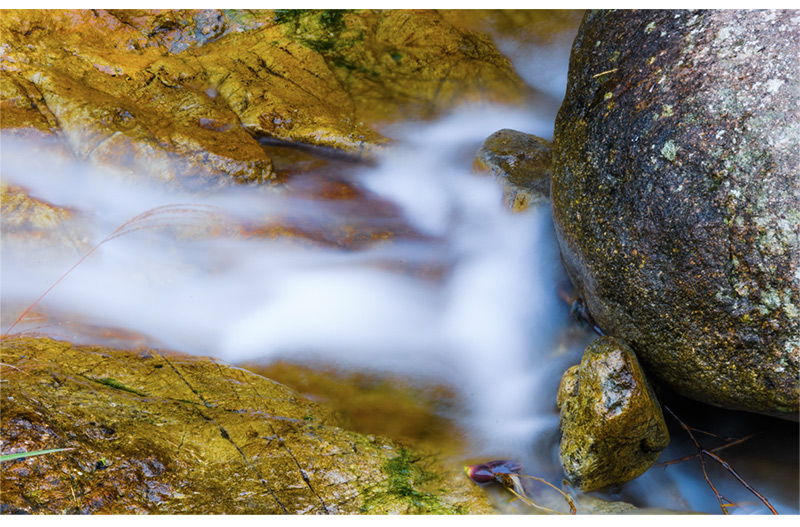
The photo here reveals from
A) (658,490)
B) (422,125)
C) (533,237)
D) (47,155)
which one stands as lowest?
(658,490)

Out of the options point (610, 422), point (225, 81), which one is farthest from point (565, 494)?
point (225, 81)

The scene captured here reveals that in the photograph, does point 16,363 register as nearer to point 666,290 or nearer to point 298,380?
point 298,380

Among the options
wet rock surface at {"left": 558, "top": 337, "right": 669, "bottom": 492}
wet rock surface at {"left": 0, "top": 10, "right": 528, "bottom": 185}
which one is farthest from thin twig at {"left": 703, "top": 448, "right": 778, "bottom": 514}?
wet rock surface at {"left": 0, "top": 10, "right": 528, "bottom": 185}

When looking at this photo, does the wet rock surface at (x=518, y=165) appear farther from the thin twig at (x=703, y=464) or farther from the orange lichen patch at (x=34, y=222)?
the orange lichen patch at (x=34, y=222)

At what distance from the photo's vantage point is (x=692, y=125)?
2652mm

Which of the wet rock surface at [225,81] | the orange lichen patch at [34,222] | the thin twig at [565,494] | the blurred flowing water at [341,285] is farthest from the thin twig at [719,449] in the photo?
the orange lichen patch at [34,222]

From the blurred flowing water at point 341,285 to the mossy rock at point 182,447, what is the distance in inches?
17.2

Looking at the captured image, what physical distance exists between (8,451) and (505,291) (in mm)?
3266

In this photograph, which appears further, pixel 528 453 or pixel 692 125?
pixel 528 453

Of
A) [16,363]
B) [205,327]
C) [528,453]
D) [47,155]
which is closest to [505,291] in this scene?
[528,453]

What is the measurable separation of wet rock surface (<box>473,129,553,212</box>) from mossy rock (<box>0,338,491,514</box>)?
221cm

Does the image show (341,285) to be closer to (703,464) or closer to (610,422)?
(610,422)

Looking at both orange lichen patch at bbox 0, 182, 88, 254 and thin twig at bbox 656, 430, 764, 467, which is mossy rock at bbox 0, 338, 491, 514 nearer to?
orange lichen patch at bbox 0, 182, 88, 254

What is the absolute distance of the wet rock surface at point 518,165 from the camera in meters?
4.27
